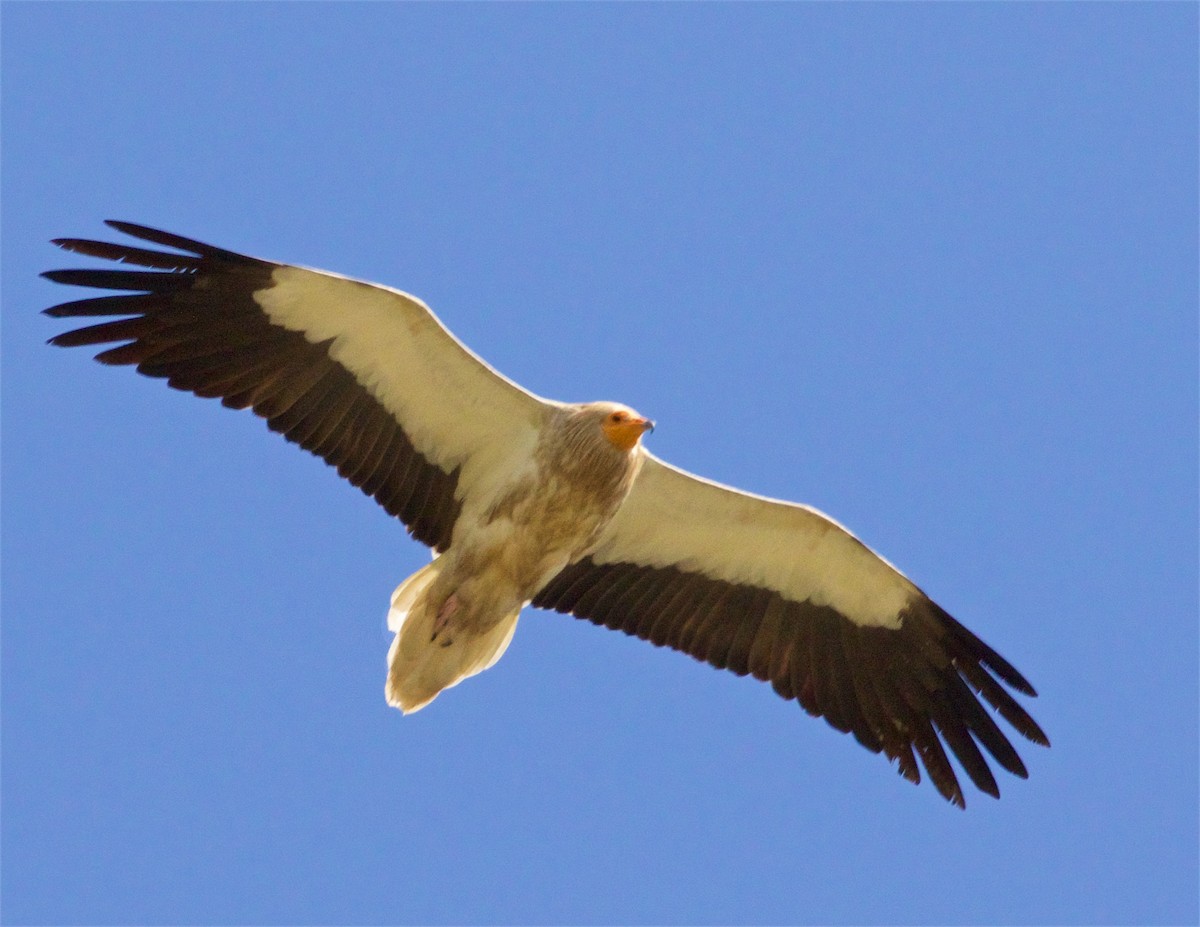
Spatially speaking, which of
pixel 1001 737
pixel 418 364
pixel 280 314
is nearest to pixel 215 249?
pixel 280 314

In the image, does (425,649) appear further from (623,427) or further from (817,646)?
(817,646)

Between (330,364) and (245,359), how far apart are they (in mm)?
493

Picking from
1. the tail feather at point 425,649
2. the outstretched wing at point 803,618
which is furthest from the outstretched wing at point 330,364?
the outstretched wing at point 803,618

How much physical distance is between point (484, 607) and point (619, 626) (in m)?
1.26

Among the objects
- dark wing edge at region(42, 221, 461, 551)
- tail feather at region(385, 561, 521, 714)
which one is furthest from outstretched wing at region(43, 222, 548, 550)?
tail feather at region(385, 561, 521, 714)

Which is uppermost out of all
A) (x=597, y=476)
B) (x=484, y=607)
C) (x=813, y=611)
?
(x=813, y=611)

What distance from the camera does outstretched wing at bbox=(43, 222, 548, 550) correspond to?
10.2 metres

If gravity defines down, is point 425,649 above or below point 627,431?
below

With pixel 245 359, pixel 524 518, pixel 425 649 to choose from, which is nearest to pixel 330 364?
pixel 245 359

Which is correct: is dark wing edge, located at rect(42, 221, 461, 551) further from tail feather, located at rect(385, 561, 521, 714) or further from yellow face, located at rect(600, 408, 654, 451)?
yellow face, located at rect(600, 408, 654, 451)

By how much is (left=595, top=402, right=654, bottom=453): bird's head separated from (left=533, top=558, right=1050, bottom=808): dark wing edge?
1412mm

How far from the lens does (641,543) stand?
1141 centimetres

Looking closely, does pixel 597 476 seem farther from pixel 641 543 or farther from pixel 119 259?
pixel 119 259

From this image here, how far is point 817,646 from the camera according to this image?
11.5 meters
